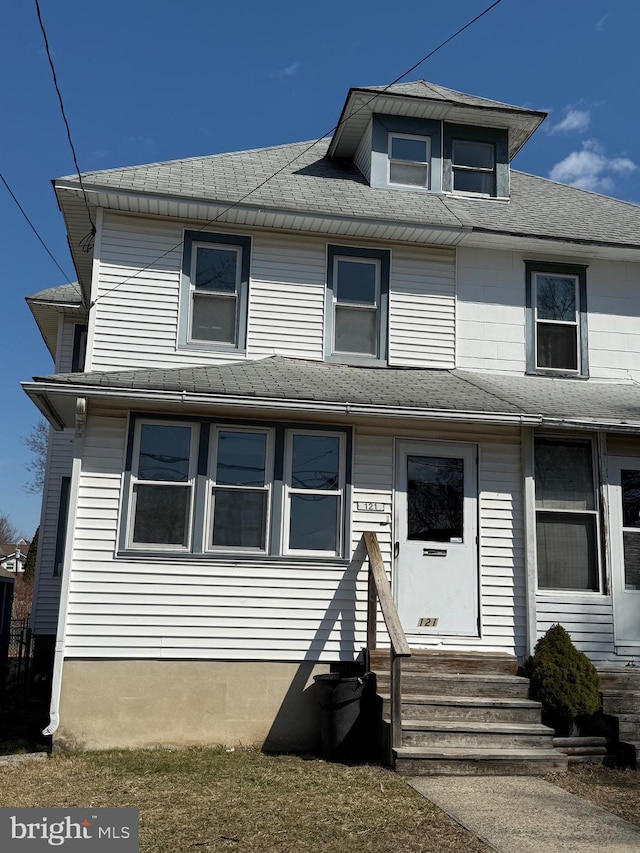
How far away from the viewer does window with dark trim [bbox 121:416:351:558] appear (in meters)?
9.27

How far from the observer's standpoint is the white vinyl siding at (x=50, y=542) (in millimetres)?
14780

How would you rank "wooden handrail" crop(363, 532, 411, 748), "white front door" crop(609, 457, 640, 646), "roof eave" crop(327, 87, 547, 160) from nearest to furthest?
"wooden handrail" crop(363, 532, 411, 748) < "white front door" crop(609, 457, 640, 646) < "roof eave" crop(327, 87, 547, 160)

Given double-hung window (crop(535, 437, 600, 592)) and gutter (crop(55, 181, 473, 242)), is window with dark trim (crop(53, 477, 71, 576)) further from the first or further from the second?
double-hung window (crop(535, 437, 600, 592))

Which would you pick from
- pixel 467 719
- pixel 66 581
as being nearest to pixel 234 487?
pixel 66 581

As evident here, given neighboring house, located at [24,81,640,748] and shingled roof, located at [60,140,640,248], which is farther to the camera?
shingled roof, located at [60,140,640,248]

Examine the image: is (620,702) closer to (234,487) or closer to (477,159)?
(234,487)

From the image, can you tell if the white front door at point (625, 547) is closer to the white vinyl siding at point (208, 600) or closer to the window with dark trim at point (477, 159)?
the white vinyl siding at point (208, 600)

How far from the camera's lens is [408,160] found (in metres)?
12.2

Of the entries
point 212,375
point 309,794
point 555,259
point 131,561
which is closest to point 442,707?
point 309,794

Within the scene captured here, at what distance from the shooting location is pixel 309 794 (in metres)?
6.73

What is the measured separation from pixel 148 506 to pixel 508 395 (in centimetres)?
448

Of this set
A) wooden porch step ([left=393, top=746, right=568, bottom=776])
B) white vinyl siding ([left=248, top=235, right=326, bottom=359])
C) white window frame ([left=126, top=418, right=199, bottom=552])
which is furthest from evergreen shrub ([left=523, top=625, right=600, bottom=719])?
white vinyl siding ([left=248, top=235, right=326, bottom=359])

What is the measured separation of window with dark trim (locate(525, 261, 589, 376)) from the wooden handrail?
373 centimetres

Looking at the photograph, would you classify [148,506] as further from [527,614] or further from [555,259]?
[555,259]
